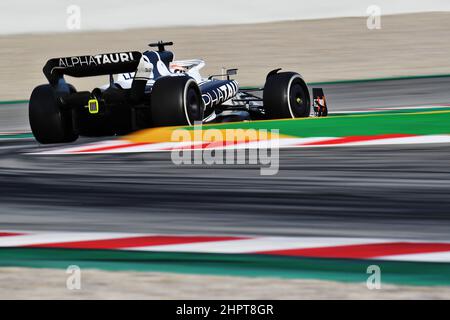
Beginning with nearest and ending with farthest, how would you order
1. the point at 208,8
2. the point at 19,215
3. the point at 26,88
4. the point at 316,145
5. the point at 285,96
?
the point at 19,215 → the point at 316,145 → the point at 285,96 → the point at 26,88 → the point at 208,8

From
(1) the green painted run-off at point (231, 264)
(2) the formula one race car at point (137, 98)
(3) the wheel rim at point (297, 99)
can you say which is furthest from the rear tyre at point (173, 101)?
(1) the green painted run-off at point (231, 264)

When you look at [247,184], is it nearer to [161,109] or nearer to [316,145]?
[316,145]

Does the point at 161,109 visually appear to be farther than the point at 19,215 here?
Yes

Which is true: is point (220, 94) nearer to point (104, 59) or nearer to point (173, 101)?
point (173, 101)

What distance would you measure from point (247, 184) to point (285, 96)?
2.78 m

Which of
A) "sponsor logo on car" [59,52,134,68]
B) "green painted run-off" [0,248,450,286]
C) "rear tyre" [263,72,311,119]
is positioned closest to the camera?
"green painted run-off" [0,248,450,286]

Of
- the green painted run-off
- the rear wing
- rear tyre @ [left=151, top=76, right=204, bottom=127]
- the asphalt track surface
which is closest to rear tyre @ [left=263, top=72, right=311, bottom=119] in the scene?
rear tyre @ [left=151, top=76, right=204, bottom=127]

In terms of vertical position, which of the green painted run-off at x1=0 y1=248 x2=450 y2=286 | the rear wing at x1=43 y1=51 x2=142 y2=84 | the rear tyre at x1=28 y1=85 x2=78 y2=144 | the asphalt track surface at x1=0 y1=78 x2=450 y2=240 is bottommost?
the green painted run-off at x1=0 y1=248 x2=450 y2=286

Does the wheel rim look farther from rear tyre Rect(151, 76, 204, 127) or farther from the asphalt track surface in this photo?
the asphalt track surface

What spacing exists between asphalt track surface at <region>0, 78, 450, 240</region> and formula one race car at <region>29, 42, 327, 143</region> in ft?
2.21

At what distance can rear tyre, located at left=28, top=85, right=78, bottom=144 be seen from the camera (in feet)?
29.2

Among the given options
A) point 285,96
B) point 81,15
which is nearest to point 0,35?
point 81,15

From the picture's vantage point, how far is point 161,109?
8398 millimetres

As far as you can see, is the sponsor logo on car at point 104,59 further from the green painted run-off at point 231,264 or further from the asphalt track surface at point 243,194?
the green painted run-off at point 231,264
